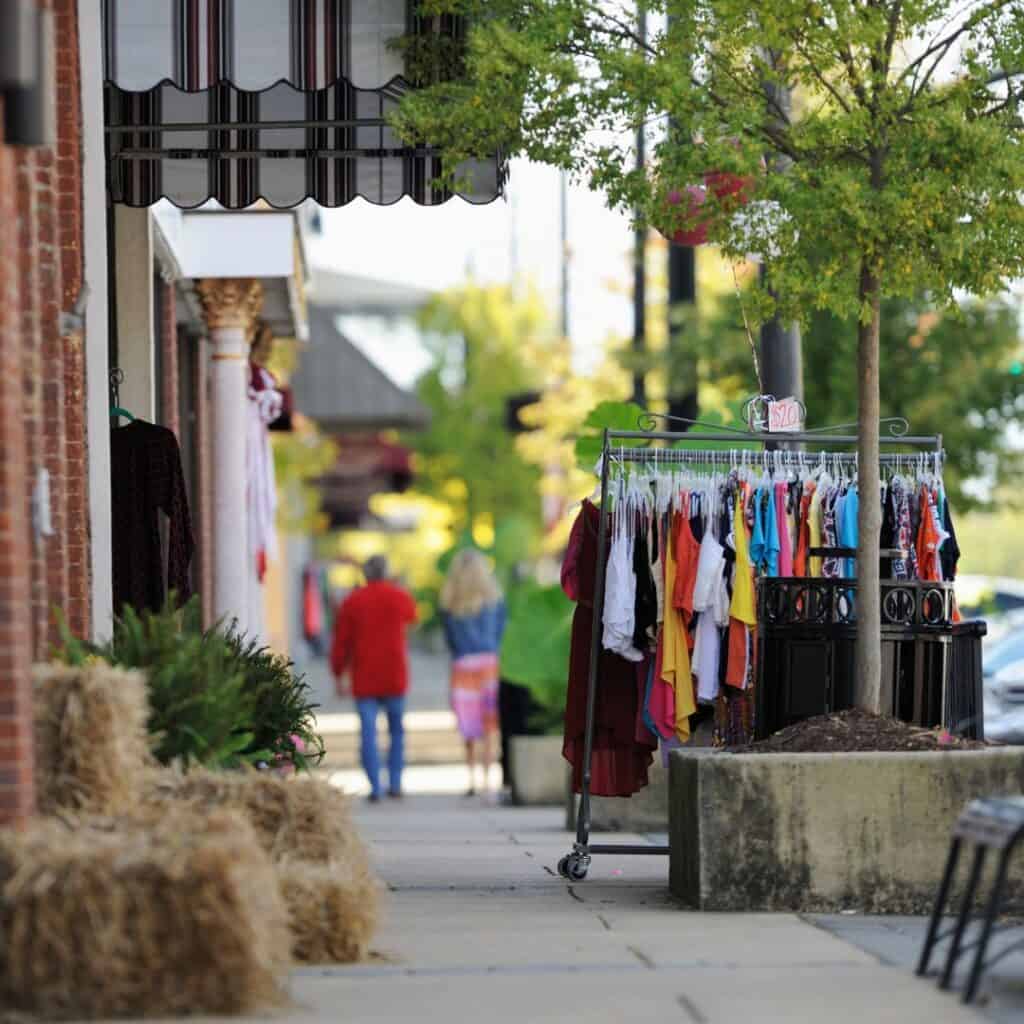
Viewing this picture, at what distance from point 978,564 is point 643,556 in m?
79.9

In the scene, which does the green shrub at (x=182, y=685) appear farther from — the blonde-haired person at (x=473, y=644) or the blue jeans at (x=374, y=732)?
the blonde-haired person at (x=473, y=644)

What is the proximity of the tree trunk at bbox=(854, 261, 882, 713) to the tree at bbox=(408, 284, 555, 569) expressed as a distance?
4011cm

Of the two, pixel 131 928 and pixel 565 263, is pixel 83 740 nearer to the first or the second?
pixel 131 928

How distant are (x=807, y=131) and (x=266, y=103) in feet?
11.4

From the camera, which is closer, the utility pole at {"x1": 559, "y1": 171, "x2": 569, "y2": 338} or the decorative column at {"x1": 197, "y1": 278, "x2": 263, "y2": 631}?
the decorative column at {"x1": 197, "y1": 278, "x2": 263, "y2": 631}

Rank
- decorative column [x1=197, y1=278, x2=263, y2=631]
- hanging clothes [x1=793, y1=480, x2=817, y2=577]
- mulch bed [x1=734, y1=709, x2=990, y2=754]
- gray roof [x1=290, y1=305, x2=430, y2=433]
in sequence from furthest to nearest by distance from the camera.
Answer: gray roof [x1=290, y1=305, x2=430, y2=433] < decorative column [x1=197, y1=278, x2=263, y2=631] < hanging clothes [x1=793, y1=480, x2=817, y2=577] < mulch bed [x1=734, y1=709, x2=990, y2=754]

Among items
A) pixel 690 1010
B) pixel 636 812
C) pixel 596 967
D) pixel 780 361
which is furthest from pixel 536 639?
pixel 690 1010

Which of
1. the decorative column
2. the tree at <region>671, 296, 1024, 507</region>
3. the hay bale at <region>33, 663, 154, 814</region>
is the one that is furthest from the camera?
the tree at <region>671, 296, 1024, 507</region>

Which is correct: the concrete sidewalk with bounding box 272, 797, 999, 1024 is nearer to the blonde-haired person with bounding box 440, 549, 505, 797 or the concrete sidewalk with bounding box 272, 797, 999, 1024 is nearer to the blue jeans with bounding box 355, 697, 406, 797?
the blue jeans with bounding box 355, 697, 406, 797

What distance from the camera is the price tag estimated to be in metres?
10.2

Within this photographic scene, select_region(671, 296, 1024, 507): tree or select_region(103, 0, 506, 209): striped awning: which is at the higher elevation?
select_region(103, 0, 506, 209): striped awning

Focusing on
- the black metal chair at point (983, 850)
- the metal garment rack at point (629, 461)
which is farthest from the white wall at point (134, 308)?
the black metal chair at point (983, 850)

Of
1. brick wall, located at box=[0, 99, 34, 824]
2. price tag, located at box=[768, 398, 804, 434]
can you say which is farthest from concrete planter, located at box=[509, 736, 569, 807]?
brick wall, located at box=[0, 99, 34, 824]

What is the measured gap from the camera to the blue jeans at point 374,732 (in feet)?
57.9
